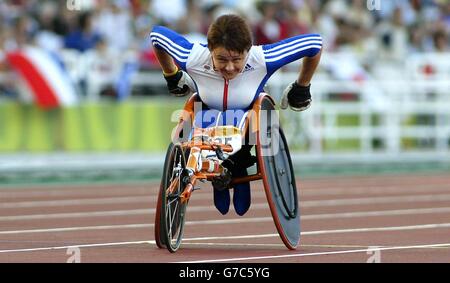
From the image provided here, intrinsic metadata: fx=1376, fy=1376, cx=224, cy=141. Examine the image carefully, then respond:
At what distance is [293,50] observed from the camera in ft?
33.8

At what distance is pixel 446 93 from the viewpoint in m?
25.1

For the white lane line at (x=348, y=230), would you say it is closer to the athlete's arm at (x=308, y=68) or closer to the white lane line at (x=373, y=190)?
the athlete's arm at (x=308, y=68)

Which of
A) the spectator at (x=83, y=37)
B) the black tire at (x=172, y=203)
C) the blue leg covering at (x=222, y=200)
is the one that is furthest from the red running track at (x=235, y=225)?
the spectator at (x=83, y=37)

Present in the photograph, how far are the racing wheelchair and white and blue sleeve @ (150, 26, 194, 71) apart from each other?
343 mm

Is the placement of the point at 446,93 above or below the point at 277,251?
above

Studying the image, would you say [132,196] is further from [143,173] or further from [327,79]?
[327,79]

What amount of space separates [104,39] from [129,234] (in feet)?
35.2

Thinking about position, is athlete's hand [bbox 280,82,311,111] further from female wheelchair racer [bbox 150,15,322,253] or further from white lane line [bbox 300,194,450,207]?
white lane line [bbox 300,194,450,207]

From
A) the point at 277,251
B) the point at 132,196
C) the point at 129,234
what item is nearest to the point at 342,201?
the point at 132,196

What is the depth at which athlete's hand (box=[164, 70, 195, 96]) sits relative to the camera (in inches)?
423

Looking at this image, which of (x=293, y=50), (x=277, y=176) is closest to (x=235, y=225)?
(x=277, y=176)

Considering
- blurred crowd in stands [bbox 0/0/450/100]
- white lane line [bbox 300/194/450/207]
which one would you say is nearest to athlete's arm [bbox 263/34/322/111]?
white lane line [bbox 300/194/450/207]

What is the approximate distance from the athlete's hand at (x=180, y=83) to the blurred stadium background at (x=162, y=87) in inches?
350
